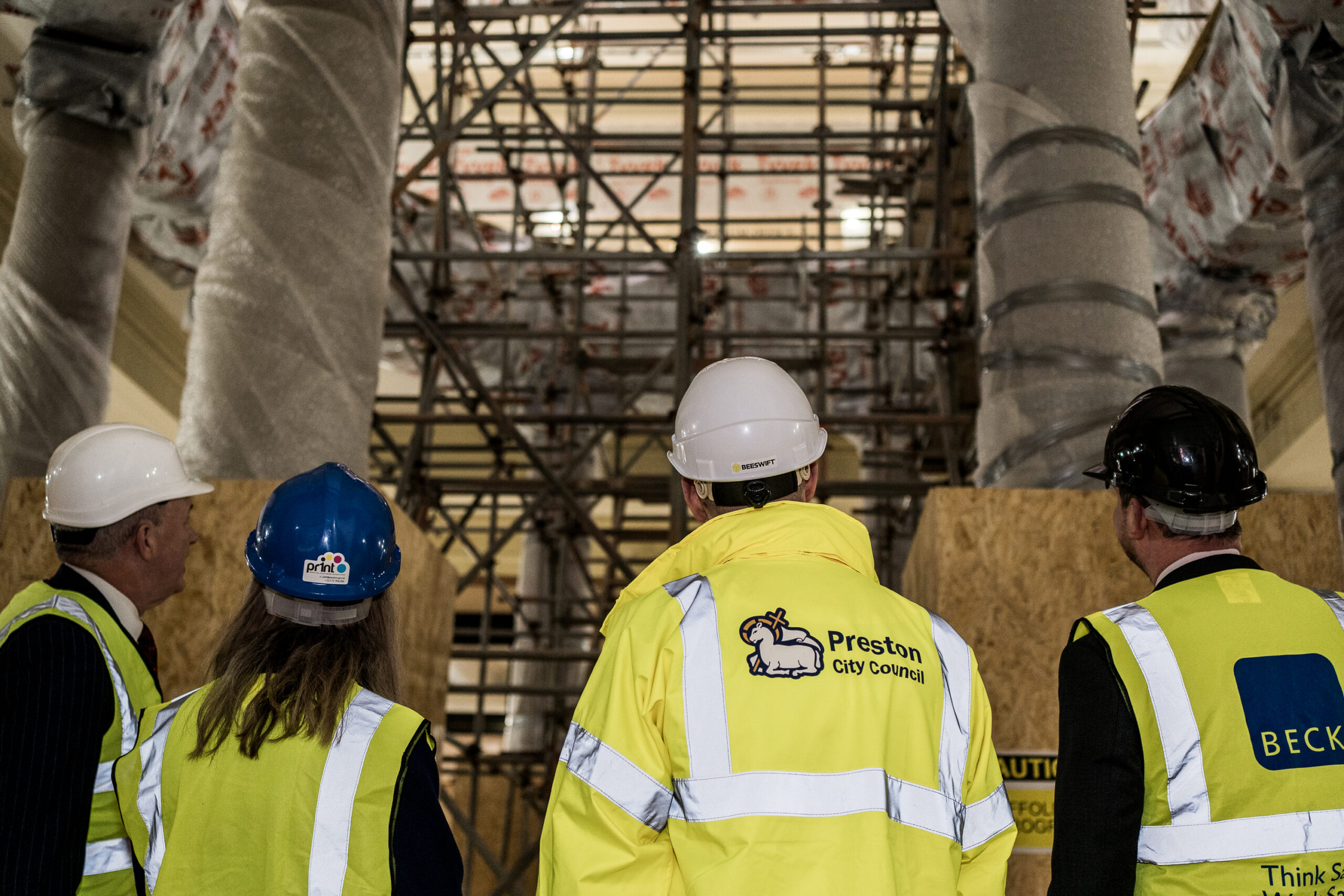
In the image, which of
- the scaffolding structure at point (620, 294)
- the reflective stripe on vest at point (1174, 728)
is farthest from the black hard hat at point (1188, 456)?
the scaffolding structure at point (620, 294)

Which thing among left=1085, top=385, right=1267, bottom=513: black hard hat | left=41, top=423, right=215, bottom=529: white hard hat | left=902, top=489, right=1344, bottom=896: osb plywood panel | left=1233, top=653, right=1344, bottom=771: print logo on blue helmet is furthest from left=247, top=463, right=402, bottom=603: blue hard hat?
left=902, top=489, right=1344, bottom=896: osb plywood panel

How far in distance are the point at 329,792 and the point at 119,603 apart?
104 centimetres

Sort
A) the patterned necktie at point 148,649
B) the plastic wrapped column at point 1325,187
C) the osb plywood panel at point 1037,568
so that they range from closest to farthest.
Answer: the patterned necktie at point 148,649 → the osb plywood panel at point 1037,568 → the plastic wrapped column at point 1325,187

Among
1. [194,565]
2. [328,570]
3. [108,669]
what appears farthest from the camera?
[194,565]

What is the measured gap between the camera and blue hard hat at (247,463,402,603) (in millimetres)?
2336

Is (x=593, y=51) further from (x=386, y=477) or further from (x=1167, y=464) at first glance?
(x=1167, y=464)

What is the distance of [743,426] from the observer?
8.15 ft

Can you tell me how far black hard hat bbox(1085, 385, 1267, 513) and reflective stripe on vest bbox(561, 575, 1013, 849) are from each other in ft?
2.32

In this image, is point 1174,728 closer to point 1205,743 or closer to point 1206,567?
point 1205,743

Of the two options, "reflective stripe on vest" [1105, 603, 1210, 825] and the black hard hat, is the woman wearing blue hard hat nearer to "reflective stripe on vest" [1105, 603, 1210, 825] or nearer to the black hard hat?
"reflective stripe on vest" [1105, 603, 1210, 825]

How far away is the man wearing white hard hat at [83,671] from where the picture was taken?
235cm

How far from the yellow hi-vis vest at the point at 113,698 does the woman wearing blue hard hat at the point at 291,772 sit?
239mm

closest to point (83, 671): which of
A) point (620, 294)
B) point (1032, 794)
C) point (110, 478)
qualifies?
point (110, 478)

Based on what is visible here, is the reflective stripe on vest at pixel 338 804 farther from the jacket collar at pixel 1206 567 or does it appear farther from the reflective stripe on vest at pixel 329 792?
the jacket collar at pixel 1206 567
